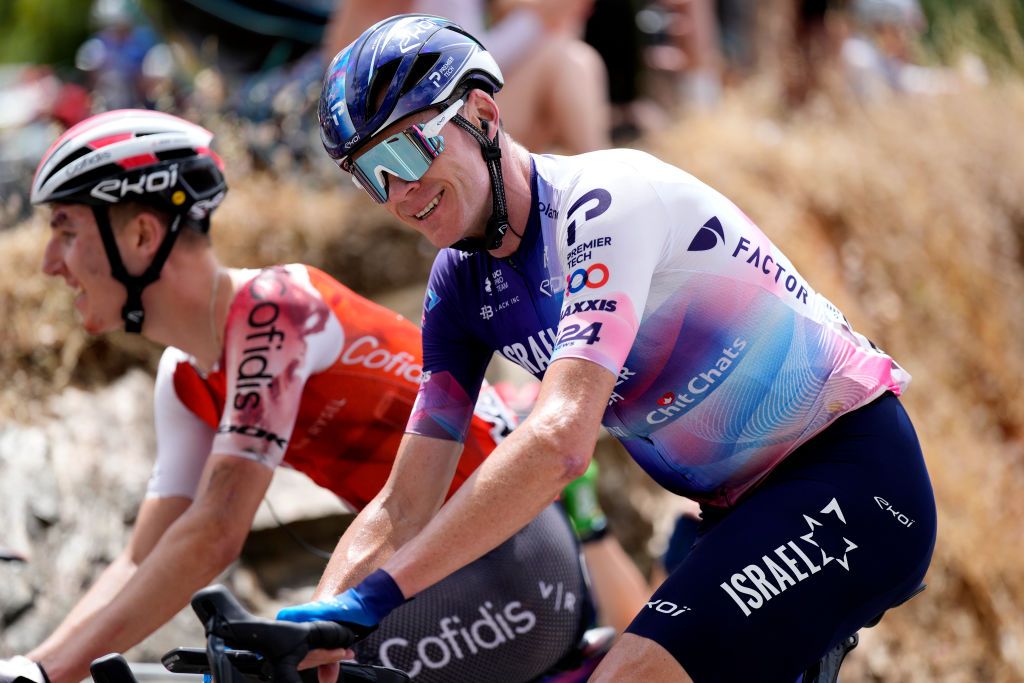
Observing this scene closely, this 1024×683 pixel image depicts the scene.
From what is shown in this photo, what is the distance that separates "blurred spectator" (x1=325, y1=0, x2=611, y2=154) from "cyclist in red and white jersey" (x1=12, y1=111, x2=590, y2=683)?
10.3 ft

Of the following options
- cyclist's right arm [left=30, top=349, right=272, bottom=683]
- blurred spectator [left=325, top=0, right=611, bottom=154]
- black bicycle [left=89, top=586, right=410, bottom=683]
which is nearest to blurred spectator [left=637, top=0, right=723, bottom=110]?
blurred spectator [left=325, top=0, right=611, bottom=154]

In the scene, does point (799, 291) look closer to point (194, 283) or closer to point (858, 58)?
point (194, 283)

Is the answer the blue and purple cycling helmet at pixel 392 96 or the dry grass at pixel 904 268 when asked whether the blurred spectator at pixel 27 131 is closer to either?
the dry grass at pixel 904 268

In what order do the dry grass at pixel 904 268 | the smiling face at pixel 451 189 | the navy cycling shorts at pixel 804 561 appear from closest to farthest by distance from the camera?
the navy cycling shorts at pixel 804 561 < the smiling face at pixel 451 189 < the dry grass at pixel 904 268

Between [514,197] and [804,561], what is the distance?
102 cm

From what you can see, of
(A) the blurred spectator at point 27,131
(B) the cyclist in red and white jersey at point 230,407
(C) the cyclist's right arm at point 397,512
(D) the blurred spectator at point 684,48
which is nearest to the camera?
(C) the cyclist's right arm at point 397,512

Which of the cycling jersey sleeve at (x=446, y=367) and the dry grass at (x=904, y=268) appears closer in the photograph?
the cycling jersey sleeve at (x=446, y=367)

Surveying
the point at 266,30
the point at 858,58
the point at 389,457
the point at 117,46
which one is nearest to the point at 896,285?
the point at 858,58

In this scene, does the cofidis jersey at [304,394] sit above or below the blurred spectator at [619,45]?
above

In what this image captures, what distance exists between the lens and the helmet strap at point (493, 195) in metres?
2.72

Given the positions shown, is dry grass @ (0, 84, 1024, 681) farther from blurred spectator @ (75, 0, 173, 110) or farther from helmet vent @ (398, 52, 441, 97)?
helmet vent @ (398, 52, 441, 97)

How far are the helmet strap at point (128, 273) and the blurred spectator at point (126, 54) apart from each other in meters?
5.76

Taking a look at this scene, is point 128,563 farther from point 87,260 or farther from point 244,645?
point 244,645

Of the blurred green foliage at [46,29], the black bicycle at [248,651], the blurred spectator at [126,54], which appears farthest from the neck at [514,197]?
the blurred green foliage at [46,29]
